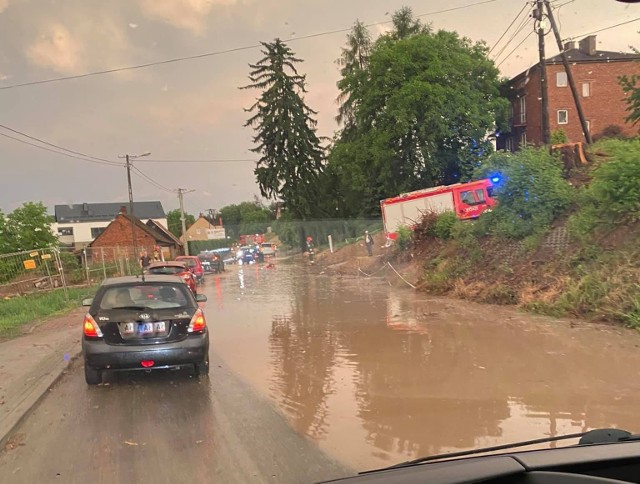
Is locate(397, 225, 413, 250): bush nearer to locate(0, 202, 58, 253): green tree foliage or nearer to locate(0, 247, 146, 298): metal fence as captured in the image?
locate(0, 247, 146, 298): metal fence

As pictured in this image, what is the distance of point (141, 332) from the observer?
6797 mm

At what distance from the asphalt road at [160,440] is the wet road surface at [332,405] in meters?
0.02

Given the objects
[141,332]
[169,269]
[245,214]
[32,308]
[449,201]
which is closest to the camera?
A: [141,332]

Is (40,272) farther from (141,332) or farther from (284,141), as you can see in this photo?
(284,141)

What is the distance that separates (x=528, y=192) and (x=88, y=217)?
10733cm

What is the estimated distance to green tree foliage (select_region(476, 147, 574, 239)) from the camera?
14398 mm

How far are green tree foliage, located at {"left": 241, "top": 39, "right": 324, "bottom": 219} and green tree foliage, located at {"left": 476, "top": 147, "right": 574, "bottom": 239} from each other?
3083 cm

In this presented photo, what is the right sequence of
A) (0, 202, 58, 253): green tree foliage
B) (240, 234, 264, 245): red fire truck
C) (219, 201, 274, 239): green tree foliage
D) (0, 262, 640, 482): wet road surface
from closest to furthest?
(0, 262, 640, 482): wet road surface, (0, 202, 58, 253): green tree foliage, (240, 234, 264, 245): red fire truck, (219, 201, 274, 239): green tree foliage

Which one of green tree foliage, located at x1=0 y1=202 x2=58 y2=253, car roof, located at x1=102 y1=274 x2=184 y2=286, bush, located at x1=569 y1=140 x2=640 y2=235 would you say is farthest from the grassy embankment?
green tree foliage, located at x1=0 y1=202 x2=58 y2=253

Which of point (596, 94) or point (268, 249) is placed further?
point (268, 249)

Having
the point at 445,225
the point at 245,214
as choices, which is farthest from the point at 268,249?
the point at 245,214

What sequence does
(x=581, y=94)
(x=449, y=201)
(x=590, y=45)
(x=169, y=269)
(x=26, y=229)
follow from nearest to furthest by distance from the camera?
(x=169, y=269) < (x=449, y=201) < (x=581, y=94) < (x=590, y=45) < (x=26, y=229)

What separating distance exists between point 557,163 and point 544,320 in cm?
613

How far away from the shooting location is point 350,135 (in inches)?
1790
